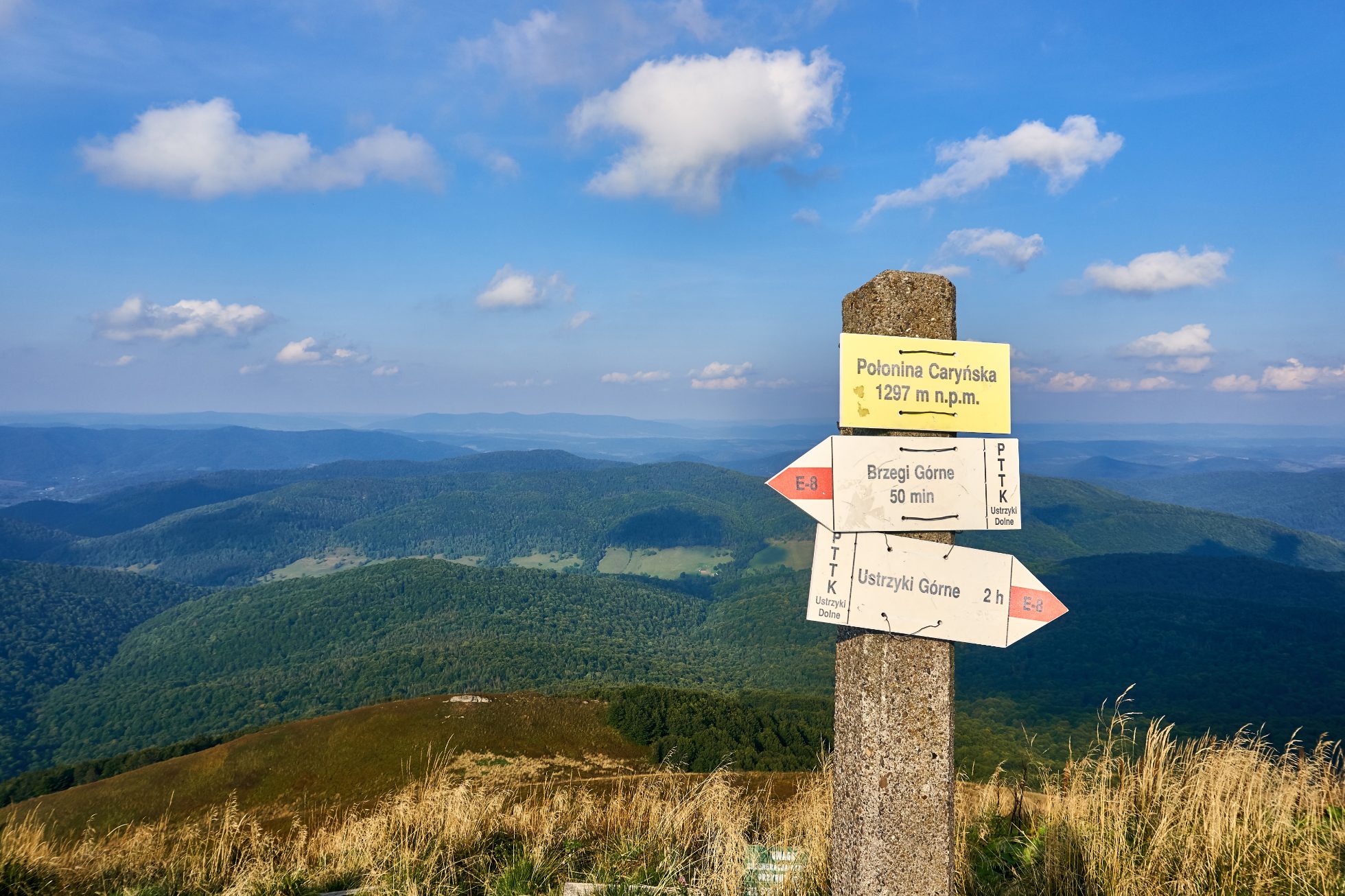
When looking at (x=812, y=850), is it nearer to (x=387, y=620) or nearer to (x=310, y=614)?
(x=387, y=620)

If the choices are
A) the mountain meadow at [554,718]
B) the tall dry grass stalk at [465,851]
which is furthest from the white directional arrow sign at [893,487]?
the tall dry grass stalk at [465,851]

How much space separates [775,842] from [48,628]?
794ft

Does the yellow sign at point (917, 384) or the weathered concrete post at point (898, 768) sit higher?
the yellow sign at point (917, 384)

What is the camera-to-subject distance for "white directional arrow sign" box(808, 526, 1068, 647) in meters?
3.48

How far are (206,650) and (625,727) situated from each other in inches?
5697

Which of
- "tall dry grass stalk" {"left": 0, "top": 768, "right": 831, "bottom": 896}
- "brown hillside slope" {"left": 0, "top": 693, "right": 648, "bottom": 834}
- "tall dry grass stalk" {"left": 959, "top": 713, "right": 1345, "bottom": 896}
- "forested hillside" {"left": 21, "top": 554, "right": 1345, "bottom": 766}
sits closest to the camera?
"tall dry grass stalk" {"left": 959, "top": 713, "right": 1345, "bottom": 896}

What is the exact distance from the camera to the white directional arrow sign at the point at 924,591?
348 centimetres

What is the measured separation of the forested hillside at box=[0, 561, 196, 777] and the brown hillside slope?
4090 inches

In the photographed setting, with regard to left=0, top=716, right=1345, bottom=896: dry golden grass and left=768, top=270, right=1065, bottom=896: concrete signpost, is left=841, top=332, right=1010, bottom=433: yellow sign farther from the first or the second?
left=0, top=716, right=1345, bottom=896: dry golden grass

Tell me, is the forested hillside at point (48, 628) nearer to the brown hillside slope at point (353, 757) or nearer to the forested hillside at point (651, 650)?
the forested hillside at point (651, 650)

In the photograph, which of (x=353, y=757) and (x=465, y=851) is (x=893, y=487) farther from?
(x=353, y=757)

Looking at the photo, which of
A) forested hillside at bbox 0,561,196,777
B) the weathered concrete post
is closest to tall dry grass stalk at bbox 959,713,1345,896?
the weathered concrete post

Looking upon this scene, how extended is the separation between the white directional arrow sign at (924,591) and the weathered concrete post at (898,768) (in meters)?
0.10

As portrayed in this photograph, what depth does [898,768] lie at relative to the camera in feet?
11.4
